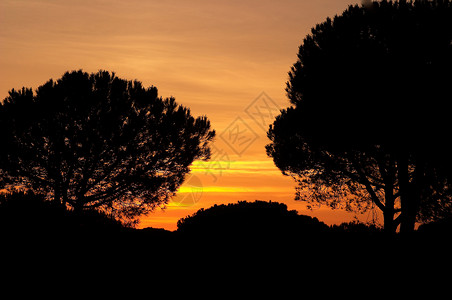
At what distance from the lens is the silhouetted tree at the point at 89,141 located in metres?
30.3

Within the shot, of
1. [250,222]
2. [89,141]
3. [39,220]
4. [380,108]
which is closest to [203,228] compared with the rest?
[250,222]

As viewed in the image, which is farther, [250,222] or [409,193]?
[409,193]

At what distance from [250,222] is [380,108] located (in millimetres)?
10210

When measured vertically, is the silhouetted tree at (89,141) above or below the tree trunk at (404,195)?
above

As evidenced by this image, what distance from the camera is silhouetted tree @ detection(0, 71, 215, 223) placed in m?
30.3

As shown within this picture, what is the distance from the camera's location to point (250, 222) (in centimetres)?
1636

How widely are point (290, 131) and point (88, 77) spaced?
1393cm

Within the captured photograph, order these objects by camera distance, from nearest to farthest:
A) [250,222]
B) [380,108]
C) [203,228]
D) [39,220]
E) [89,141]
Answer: [39,220], [250,222], [203,228], [380,108], [89,141]

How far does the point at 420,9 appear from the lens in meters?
22.9

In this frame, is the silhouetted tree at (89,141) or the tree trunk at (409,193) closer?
the tree trunk at (409,193)

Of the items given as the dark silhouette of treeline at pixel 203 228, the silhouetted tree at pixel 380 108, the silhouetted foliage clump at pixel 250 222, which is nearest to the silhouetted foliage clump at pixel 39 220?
the dark silhouette of treeline at pixel 203 228

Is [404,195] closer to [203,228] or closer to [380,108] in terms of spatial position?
[380,108]

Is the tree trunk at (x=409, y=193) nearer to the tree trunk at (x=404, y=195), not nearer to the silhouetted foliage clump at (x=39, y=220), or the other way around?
the tree trunk at (x=404, y=195)

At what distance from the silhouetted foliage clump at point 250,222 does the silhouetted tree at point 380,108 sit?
768 centimetres
